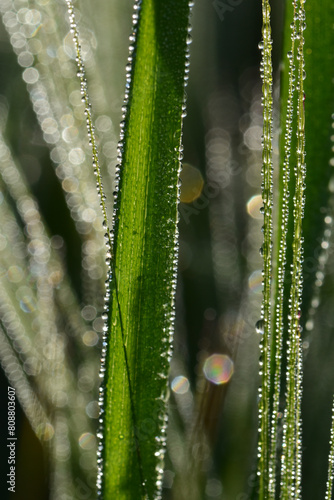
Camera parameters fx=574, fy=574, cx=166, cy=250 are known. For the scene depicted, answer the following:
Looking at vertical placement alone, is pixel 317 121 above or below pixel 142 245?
above

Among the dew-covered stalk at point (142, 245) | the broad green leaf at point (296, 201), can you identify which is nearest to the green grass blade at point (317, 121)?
the broad green leaf at point (296, 201)

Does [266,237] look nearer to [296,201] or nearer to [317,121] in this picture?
[296,201]

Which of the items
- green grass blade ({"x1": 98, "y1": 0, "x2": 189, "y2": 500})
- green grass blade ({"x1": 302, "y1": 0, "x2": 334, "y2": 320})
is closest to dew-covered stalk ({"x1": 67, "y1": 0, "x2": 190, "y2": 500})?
green grass blade ({"x1": 98, "y1": 0, "x2": 189, "y2": 500})

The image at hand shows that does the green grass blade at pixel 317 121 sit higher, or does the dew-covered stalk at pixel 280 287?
the green grass blade at pixel 317 121

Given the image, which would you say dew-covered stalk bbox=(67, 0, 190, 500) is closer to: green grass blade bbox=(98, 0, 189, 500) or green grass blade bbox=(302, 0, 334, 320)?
green grass blade bbox=(98, 0, 189, 500)

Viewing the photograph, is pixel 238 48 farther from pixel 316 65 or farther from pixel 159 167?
pixel 159 167

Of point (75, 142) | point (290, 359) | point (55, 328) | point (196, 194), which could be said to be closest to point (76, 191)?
point (75, 142)

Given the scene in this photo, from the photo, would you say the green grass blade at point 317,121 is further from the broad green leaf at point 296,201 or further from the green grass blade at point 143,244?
the green grass blade at point 143,244

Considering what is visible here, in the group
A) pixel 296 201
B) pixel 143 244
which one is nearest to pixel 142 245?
pixel 143 244
